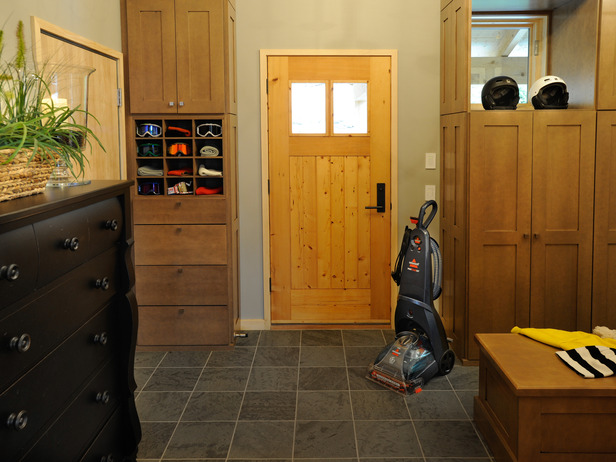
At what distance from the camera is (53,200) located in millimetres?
1694

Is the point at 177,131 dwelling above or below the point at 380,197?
above

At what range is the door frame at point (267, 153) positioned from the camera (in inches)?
181

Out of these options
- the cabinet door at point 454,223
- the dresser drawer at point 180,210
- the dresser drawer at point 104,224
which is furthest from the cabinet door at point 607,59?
the dresser drawer at point 104,224

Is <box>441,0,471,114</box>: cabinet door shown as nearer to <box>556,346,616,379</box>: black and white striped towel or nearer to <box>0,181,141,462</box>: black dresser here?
<box>556,346,616,379</box>: black and white striped towel

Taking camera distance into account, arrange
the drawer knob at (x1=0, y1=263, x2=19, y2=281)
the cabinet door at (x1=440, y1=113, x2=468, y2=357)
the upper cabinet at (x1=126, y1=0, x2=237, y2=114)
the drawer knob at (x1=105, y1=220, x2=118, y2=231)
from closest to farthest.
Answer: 1. the drawer knob at (x1=0, y1=263, x2=19, y2=281)
2. the drawer knob at (x1=105, y1=220, x2=118, y2=231)
3. the cabinet door at (x1=440, y1=113, x2=468, y2=357)
4. the upper cabinet at (x1=126, y1=0, x2=237, y2=114)

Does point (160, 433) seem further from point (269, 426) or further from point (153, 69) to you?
point (153, 69)

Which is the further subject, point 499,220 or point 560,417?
point 499,220

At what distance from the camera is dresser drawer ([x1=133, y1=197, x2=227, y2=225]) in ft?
14.0

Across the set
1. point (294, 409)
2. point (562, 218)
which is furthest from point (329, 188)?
point (294, 409)

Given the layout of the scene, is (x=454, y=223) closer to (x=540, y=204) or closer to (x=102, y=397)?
(x=540, y=204)

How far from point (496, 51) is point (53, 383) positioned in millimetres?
3924

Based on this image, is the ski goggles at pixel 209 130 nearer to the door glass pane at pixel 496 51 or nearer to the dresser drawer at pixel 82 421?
the door glass pane at pixel 496 51

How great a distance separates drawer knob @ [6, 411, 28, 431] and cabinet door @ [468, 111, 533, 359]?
305 cm

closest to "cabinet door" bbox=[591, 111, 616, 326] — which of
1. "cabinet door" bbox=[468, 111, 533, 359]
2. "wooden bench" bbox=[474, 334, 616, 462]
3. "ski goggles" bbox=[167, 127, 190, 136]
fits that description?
"cabinet door" bbox=[468, 111, 533, 359]
